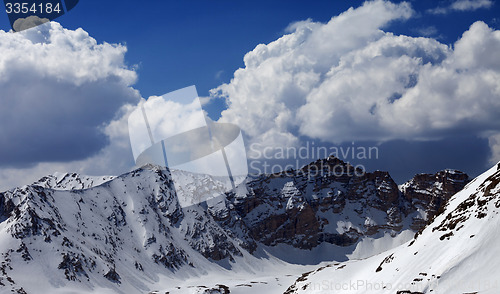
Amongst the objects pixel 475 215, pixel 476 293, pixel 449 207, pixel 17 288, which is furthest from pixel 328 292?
pixel 17 288

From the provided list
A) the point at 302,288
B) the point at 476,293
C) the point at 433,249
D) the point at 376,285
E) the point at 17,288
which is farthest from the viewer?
the point at 17,288

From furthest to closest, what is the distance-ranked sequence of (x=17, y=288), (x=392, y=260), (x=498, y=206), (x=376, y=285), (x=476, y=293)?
(x=17, y=288) < (x=392, y=260) < (x=376, y=285) < (x=498, y=206) < (x=476, y=293)

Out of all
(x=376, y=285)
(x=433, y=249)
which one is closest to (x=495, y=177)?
(x=433, y=249)

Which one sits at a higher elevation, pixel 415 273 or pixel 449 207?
pixel 449 207

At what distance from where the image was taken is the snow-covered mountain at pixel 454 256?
73.2 meters

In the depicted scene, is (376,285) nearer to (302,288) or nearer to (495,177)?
(495,177)

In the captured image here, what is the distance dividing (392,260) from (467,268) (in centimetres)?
2830

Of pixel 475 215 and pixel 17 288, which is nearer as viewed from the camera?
pixel 475 215

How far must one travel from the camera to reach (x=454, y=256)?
79.4 meters

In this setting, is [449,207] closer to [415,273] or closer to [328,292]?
[415,273]

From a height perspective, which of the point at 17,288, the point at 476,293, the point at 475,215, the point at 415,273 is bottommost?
the point at 476,293

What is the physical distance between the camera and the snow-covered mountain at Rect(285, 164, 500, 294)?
7319cm

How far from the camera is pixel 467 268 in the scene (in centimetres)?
7494

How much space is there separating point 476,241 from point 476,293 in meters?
15.8
